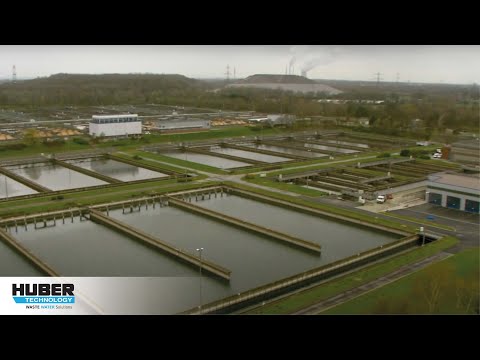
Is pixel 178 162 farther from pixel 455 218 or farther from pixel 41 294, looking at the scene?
pixel 41 294

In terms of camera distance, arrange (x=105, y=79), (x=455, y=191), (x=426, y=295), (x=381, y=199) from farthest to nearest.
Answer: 1. (x=105, y=79)
2. (x=381, y=199)
3. (x=455, y=191)
4. (x=426, y=295)

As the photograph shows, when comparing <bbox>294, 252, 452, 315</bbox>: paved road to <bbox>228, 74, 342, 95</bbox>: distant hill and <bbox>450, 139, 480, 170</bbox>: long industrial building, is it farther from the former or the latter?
<bbox>450, 139, 480, 170</bbox>: long industrial building

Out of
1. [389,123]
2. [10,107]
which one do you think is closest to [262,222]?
[389,123]

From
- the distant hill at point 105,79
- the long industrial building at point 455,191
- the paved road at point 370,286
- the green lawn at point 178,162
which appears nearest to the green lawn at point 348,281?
the paved road at point 370,286

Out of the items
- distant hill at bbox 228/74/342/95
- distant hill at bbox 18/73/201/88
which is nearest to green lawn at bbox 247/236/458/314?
distant hill at bbox 228/74/342/95

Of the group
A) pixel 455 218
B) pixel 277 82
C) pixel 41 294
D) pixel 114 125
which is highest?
pixel 277 82

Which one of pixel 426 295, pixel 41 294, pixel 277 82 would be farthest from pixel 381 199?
pixel 41 294
